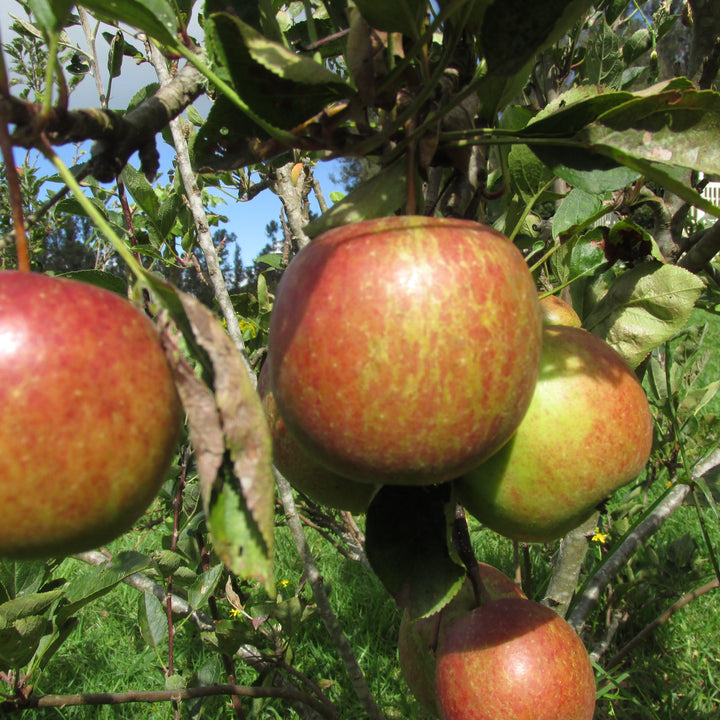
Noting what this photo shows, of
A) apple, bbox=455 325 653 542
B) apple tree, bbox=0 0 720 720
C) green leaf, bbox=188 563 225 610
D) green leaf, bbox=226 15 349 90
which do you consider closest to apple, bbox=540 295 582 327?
apple tree, bbox=0 0 720 720

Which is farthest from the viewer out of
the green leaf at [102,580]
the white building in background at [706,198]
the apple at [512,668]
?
the white building in background at [706,198]

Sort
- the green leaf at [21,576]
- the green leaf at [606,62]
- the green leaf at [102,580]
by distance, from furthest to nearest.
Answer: the green leaf at [606,62] < the green leaf at [21,576] < the green leaf at [102,580]

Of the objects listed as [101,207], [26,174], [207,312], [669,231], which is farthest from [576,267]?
[26,174]

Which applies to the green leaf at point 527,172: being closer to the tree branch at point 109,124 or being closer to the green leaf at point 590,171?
the green leaf at point 590,171

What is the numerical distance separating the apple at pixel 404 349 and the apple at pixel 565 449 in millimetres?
145

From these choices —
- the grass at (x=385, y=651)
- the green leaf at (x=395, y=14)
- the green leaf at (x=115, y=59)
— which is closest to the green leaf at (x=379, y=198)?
the green leaf at (x=395, y=14)

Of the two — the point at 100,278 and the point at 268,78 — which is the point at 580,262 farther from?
the point at 100,278

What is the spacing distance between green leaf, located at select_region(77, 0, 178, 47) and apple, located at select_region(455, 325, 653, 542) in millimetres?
554

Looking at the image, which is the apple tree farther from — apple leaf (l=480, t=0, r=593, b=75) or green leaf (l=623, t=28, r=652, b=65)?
green leaf (l=623, t=28, r=652, b=65)

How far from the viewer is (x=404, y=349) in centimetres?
58

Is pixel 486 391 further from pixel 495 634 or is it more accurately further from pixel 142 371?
pixel 495 634

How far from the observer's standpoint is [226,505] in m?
0.49

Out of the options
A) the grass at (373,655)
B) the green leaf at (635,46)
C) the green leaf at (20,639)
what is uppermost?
the green leaf at (635,46)

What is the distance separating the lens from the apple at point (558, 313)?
1.02m
